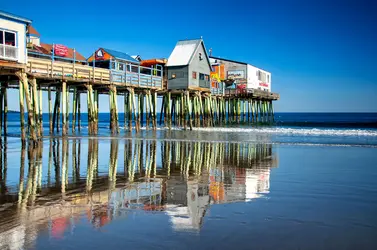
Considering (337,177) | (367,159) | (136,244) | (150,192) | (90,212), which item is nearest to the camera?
(136,244)

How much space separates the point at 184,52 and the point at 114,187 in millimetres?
31136

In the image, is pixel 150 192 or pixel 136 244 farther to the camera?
pixel 150 192

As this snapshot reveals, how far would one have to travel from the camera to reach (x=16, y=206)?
25.4ft

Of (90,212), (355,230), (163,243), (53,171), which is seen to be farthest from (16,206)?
(355,230)

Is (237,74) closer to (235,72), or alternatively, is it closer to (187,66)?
(235,72)

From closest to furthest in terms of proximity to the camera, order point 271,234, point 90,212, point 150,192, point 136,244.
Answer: point 136,244
point 271,234
point 90,212
point 150,192

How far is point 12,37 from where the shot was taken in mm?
19750

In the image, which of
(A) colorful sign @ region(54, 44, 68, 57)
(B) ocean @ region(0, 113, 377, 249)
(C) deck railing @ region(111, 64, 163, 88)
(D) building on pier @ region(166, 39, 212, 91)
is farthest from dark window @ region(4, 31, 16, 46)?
(D) building on pier @ region(166, 39, 212, 91)

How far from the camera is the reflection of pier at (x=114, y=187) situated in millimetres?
6840

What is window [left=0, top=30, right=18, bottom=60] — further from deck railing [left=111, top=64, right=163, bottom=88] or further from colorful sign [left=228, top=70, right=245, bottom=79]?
colorful sign [left=228, top=70, right=245, bottom=79]

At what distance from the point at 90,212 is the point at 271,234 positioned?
3.48m

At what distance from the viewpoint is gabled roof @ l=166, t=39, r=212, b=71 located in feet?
126

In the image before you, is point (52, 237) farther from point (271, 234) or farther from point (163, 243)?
point (271, 234)

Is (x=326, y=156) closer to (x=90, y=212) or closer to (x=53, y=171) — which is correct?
(x=53, y=171)
